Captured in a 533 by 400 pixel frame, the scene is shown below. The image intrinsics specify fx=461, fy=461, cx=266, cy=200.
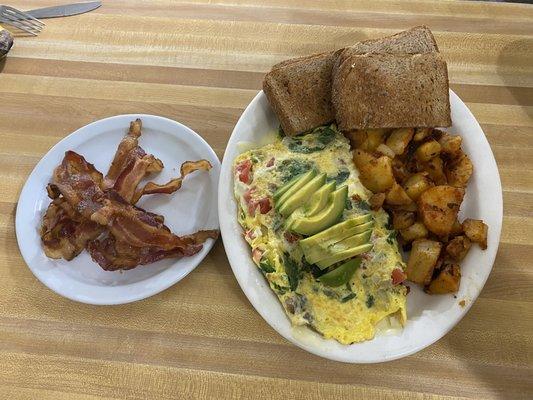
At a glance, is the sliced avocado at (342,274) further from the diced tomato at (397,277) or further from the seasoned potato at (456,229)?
the seasoned potato at (456,229)

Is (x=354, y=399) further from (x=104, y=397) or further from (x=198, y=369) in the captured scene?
(x=104, y=397)

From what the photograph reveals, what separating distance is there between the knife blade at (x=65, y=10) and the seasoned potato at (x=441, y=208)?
214 centimetres

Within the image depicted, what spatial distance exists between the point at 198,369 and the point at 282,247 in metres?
0.55

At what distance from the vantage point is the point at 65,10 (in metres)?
2.61

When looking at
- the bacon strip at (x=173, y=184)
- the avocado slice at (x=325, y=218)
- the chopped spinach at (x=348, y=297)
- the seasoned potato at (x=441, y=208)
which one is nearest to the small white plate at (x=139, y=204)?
the bacon strip at (x=173, y=184)

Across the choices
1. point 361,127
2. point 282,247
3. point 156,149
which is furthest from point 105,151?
point 361,127

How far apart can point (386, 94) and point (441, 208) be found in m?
0.49

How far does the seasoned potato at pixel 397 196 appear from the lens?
5.43 ft

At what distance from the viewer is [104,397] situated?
64.3 inches

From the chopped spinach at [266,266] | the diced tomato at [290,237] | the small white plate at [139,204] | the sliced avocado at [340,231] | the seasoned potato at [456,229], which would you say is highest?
the sliced avocado at [340,231]

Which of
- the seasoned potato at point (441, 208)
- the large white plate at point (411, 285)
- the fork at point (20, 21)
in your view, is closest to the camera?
the large white plate at point (411, 285)

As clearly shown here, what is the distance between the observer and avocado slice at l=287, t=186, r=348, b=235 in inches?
60.2

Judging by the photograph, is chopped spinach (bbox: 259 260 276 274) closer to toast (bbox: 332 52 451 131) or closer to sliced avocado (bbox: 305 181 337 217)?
sliced avocado (bbox: 305 181 337 217)

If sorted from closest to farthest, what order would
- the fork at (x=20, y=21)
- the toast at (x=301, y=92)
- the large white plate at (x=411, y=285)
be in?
1. the large white plate at (x=411, y=285)
2. the toast at (x=301, y=92)
3. the fork at (x=20, y=21)
